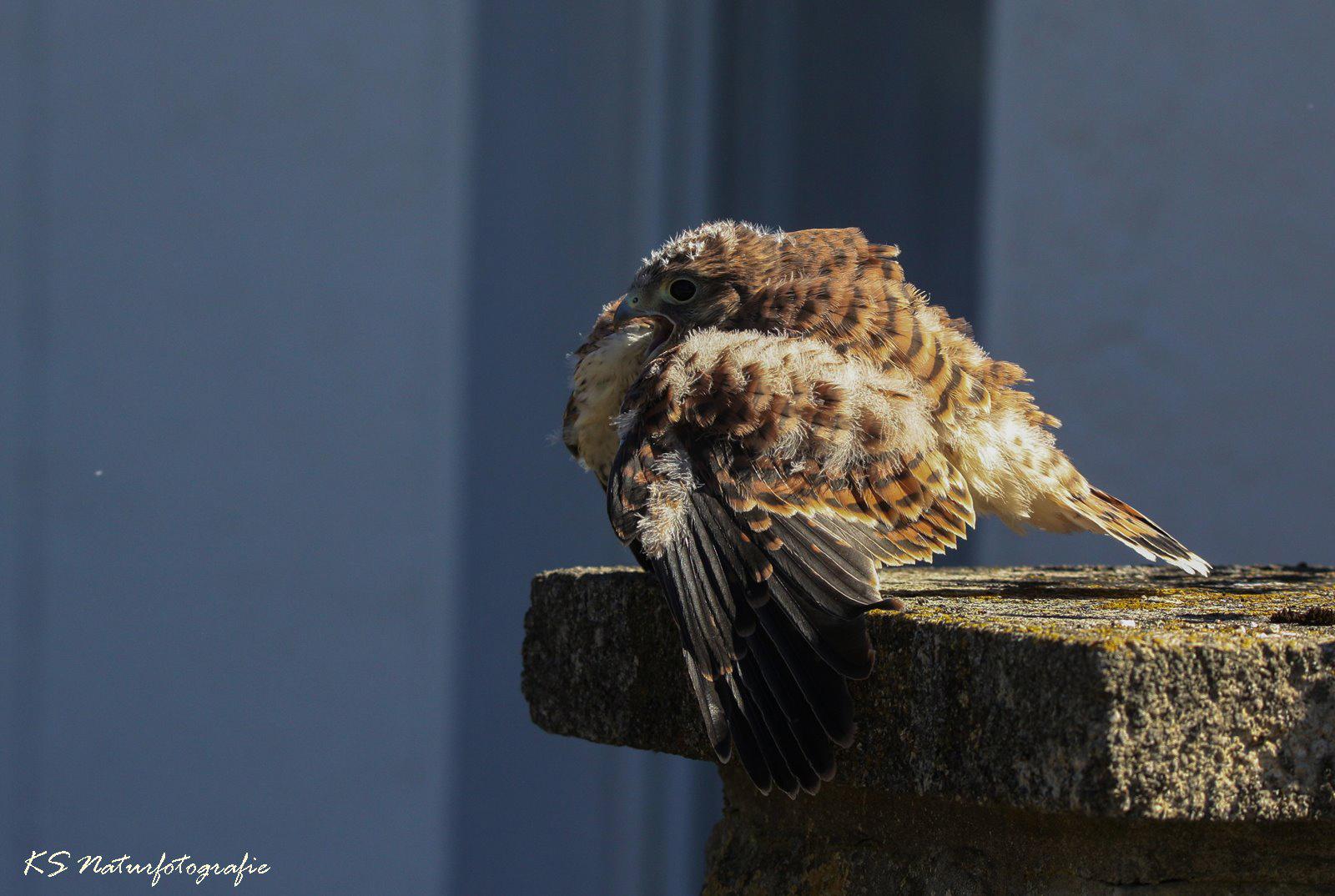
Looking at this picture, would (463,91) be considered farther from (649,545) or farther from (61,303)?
(649,545)

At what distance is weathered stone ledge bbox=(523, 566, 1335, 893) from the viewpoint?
50.4 inches

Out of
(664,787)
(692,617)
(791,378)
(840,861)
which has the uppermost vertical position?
(791,378)

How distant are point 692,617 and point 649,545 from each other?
0.11 m

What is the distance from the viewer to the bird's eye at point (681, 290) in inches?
85.2

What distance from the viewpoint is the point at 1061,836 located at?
1.43 metres

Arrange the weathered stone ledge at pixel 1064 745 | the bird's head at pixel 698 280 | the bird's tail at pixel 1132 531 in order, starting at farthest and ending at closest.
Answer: the bird's head at pixel 698 280 → the bird's tail at pixel 1132 531 → the weathered stone ledge at pixel 1064 745

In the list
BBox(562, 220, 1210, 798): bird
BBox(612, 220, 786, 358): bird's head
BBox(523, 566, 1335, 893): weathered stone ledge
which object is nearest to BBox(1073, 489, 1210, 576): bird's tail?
BBox(562, 220, 1210, 798): bird

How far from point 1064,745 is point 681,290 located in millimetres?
1082

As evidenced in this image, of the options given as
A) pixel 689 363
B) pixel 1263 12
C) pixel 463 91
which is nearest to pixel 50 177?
pixel 463 91

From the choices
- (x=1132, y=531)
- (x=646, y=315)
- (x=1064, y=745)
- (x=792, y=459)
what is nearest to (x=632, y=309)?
(x=646, y=315)

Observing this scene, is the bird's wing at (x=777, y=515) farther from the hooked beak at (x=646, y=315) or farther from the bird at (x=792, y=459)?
the hooked beak at (x=646, y=315)

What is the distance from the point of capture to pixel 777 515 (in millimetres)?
1636

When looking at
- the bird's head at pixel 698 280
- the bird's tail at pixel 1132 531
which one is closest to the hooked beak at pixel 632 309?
the bird's head at pixel 698 280

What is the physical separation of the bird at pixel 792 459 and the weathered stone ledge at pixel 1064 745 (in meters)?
0.08
